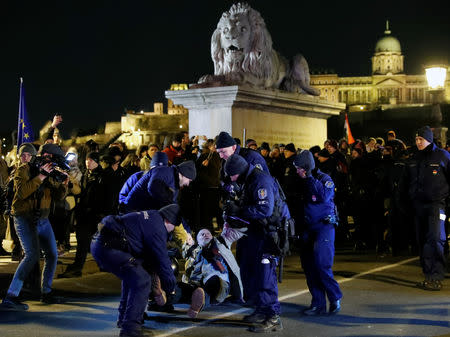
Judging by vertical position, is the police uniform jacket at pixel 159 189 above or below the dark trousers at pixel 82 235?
above

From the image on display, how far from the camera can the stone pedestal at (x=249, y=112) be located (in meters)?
17.9

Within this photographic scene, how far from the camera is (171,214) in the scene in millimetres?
7648

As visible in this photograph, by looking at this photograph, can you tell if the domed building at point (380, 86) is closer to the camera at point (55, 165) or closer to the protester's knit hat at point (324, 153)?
the protester's knit hat at point (324, 153)

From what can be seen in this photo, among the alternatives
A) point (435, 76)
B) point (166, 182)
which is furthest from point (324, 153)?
point (166, 182)

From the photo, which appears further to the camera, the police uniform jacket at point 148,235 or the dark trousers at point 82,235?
the dark trousers at point 82,235

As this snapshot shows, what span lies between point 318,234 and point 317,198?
407 mm

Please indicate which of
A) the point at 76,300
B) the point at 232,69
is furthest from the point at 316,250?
the point at 232,69

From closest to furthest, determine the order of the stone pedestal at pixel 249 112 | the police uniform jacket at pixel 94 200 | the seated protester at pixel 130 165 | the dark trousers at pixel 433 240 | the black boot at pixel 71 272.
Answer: the dark trousers at pixel 433 240, the black boot at pixel 71 272, the police uniform jacket at pixel 94 200, the seated protester at pixel 130 165, the stone pedestal at pixel 249 112

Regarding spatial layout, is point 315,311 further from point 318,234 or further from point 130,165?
point 130,165

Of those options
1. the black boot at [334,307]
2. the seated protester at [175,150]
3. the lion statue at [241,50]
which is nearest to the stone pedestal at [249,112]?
the lion statue at [241,50]

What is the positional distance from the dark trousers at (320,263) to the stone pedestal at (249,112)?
8641mm

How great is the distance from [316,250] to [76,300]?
302 cm

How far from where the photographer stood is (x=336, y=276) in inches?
458

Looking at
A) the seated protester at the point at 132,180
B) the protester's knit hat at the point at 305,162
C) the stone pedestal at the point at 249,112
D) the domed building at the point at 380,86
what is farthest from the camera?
the domed building at the point at 380,86
